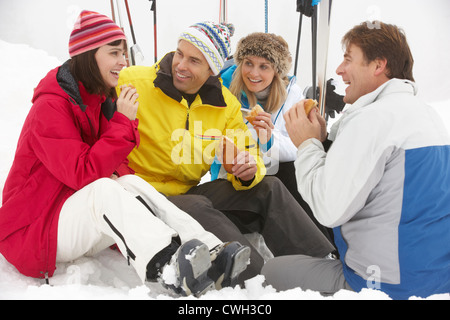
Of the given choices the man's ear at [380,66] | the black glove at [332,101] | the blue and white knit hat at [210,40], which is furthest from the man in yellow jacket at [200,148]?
the black glove at [332,101]

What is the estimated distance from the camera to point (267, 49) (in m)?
1.97

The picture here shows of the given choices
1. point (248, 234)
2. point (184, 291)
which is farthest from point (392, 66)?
point (248, 234)

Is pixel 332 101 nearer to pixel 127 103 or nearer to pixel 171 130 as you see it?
pixel 171 130

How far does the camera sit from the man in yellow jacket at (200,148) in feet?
5.24

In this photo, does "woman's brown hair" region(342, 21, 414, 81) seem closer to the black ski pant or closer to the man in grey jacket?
the man in grey jacket

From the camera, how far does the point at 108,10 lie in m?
2.99

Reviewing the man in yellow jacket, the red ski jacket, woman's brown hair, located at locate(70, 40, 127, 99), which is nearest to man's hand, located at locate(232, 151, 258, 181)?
the man in yellow jacket

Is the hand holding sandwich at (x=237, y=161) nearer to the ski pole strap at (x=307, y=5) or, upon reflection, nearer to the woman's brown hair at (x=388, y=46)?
the woman's brown hair at (x=388, y=46)

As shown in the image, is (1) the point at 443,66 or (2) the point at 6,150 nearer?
(2) the point at 6,150

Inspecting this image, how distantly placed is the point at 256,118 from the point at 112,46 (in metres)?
0.70

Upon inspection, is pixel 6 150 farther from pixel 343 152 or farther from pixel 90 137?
pixel 343 152

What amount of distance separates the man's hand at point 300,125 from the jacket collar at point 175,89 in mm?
542

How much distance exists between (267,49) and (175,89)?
60 cm

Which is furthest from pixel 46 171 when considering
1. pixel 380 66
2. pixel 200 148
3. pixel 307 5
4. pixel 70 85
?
pixel 307 5
